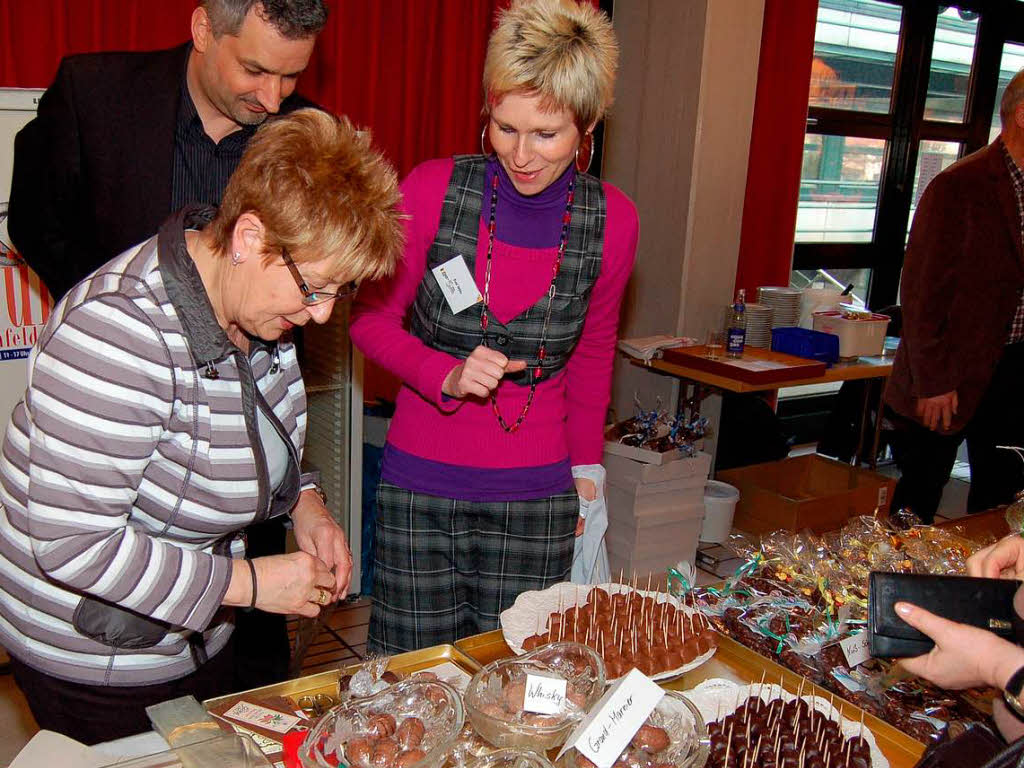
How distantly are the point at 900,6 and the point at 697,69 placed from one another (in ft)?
7.26

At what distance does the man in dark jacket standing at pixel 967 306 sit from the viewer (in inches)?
125

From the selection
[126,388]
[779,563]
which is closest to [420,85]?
[779,563]

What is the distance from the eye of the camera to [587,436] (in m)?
2.01

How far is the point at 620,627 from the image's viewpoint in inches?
62.0

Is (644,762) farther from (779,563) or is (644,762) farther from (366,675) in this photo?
(779,563)

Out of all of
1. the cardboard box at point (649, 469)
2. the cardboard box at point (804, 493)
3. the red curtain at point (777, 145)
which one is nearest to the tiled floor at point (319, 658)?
the cardboard box at point (649, 469)

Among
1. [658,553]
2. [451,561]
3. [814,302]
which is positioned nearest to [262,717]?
[451,561]

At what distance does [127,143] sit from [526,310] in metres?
0.91

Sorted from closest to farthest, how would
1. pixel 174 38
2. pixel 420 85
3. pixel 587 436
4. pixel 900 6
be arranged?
pixel 587 436
pixel 174 38
pixel 420 85
pixel 900 6

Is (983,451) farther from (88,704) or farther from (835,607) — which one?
(88,704)

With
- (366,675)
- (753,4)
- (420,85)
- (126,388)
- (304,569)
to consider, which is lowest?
(366,675)

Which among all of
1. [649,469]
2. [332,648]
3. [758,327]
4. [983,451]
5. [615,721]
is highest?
[758,327]

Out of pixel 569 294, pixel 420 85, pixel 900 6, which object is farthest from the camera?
pixel 900 6

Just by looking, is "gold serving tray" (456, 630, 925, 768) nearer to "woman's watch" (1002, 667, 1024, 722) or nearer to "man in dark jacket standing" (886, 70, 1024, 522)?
"woman's watch" (1002, 667, 1024, 722)
